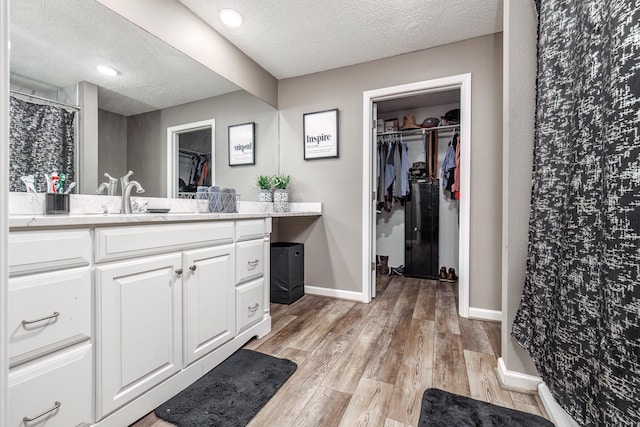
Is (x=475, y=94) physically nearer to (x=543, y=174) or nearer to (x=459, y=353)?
(x=543, y=174)

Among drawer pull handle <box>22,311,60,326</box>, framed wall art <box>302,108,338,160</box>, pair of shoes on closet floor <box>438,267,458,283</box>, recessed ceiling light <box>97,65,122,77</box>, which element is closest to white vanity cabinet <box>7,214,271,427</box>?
drawer pull handle <box>22,311,60,326</box>

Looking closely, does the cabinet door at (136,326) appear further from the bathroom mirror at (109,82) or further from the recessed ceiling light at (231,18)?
the recessed ceiling light at (231,18)

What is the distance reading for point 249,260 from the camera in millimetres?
1794

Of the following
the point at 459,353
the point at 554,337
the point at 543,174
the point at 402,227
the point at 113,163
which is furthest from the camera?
the point at 402,227

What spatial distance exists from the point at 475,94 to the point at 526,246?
1504mm

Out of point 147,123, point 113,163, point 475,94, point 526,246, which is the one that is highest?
point 475,94

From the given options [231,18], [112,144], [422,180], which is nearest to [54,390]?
[112,144]

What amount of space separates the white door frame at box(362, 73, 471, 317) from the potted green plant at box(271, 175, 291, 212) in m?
0.78

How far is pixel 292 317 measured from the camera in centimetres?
228

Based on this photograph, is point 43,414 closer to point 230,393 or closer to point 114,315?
point 114,315

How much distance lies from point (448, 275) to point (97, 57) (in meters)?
3.84

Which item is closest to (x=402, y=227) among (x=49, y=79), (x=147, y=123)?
(x=147, y=123)

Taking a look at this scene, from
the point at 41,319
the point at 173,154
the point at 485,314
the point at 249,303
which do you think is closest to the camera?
the point at 41,319

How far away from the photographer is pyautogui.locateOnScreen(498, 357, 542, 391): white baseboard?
1.33 meters
